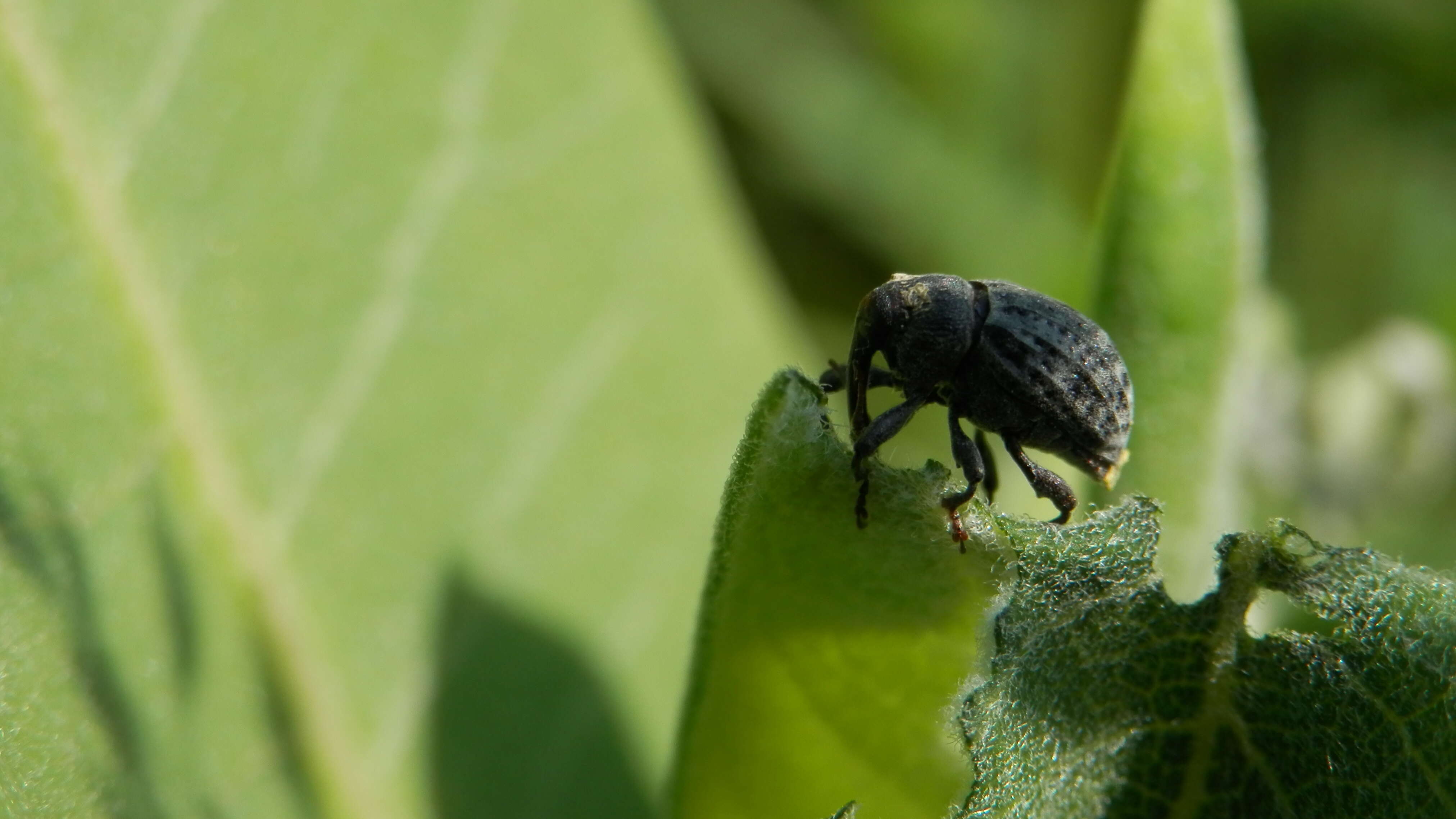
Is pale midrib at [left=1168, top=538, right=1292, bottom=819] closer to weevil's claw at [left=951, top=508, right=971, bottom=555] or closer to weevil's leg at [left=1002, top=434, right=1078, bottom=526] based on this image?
weevil's claw at [left=951, top=508, right=971, bottom=555]

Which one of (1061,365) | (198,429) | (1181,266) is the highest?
(1181,266)

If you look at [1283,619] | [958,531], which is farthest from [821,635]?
[1283,619]

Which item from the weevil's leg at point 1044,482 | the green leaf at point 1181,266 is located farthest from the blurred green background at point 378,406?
→ the weevil's leg at point 1044,482

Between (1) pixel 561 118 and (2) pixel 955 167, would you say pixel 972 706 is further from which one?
(2) pixel 955 167

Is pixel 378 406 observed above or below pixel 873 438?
below

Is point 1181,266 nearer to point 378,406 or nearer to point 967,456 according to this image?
point 967,456

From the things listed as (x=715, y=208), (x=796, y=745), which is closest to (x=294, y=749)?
(x=796, y=745)
